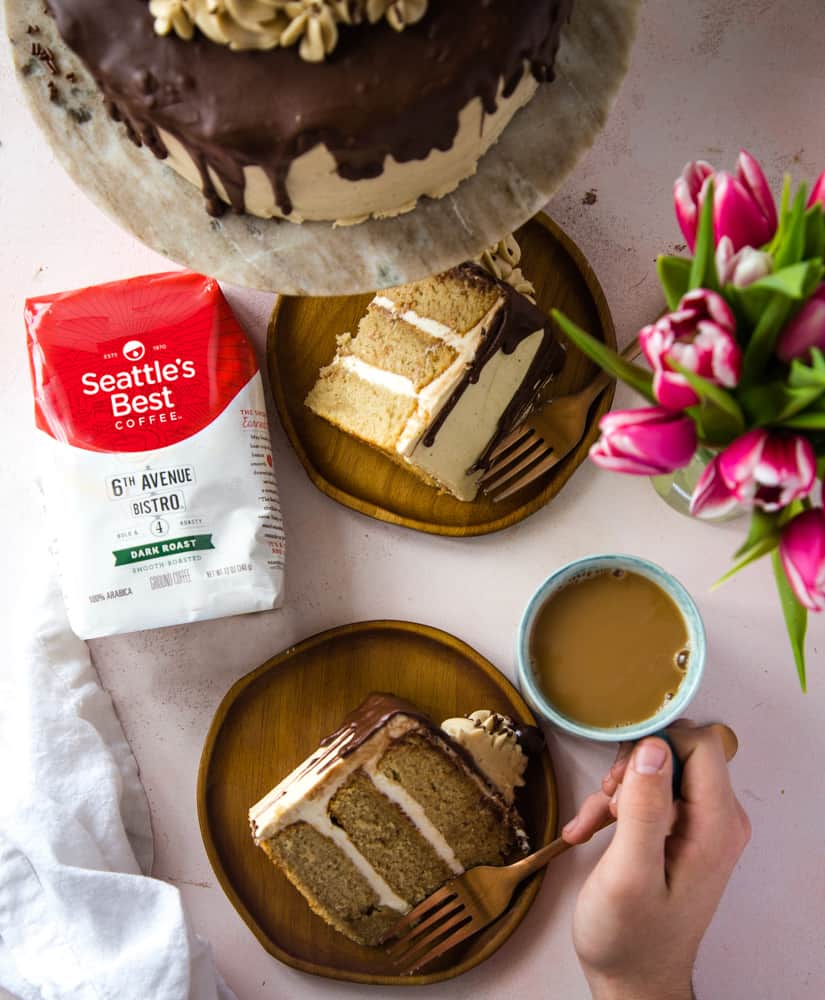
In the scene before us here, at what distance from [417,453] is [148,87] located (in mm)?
544

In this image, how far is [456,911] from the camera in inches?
A: 53.0

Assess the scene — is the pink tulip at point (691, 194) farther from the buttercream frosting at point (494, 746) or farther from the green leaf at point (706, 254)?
the buttercream frosting at point (494, 746)

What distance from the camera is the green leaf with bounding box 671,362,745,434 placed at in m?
0.82

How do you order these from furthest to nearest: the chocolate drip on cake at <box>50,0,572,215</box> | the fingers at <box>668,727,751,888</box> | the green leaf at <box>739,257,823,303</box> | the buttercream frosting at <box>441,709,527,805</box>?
the buttercream frosting at <box>441,709,527,805</box> → the fingers at <box>668,727,751,888</box> → the chocolate drip on cake at <box>50,0,572,215</box> → the green leaf at <box>739,257,823,303</box>

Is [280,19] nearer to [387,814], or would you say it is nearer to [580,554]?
[580,554]

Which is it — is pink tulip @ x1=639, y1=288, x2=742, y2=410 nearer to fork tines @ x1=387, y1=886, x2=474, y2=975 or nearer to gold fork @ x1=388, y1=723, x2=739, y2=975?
gold fork @ x1=388, y1=723, x2=739, y2=975

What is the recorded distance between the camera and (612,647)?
1.30m

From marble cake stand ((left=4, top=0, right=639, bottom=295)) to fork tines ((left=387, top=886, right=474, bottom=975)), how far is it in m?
0.81

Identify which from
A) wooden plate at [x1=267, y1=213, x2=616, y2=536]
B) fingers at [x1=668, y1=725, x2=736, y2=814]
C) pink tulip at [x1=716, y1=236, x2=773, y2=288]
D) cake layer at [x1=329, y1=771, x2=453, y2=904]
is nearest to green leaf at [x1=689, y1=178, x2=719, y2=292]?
pink tulip at [x1=716, y1=236, x2=773, y2=288]

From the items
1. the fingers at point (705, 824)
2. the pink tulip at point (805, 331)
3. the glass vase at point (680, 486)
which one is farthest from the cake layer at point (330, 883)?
the pink tulip at point (805, 331)

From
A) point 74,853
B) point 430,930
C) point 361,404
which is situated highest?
point 361,404

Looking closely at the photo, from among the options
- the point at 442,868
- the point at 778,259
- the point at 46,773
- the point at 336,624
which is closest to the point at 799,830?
the point at 442,868

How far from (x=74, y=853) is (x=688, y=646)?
0.84m

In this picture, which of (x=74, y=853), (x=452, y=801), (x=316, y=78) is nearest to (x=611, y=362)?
(x=316, y=78)
